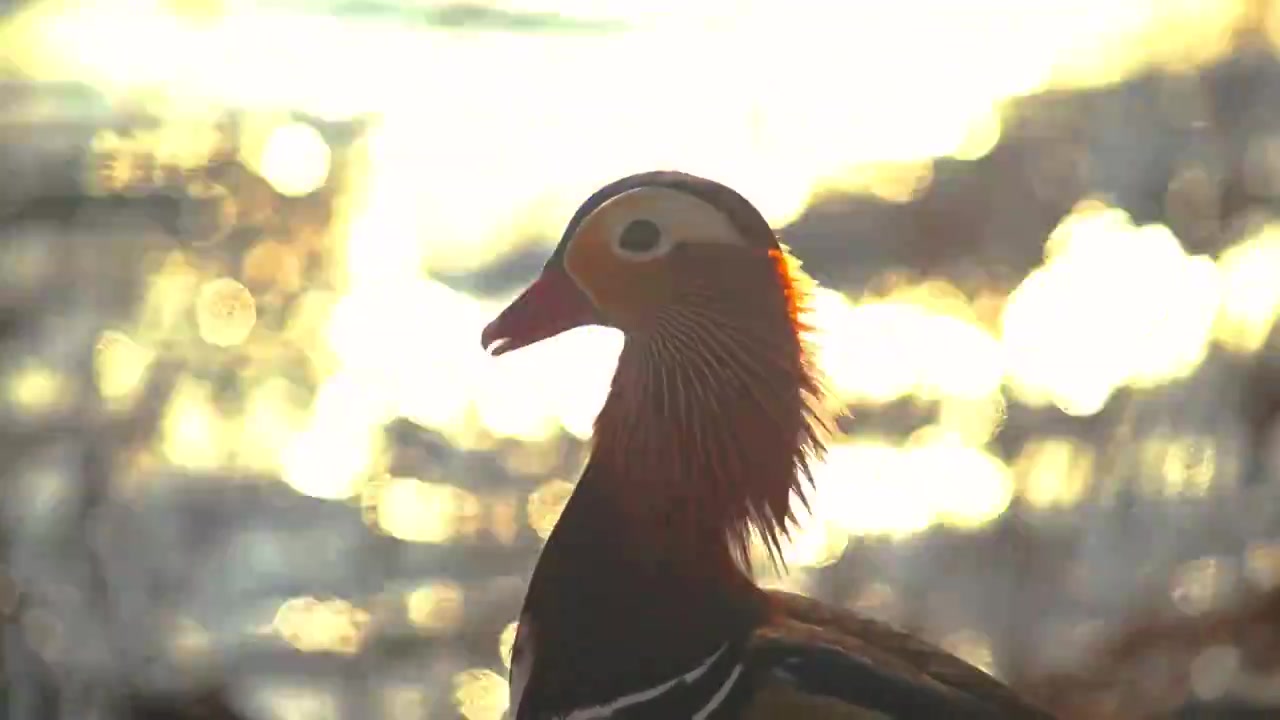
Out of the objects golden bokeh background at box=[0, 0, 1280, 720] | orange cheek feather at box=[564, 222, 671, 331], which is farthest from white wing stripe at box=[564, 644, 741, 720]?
golden bokeh background at box=[0, 0, 1280, 720]

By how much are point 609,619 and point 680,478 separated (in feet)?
0.40

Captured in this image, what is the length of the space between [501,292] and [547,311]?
393mm

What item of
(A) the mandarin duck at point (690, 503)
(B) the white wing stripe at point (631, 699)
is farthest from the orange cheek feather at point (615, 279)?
(B) the white wing stripe at point (631, 699)

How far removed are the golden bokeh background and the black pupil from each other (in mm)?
360

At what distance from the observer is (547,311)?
2.95 ft

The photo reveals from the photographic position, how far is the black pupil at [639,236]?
0.88m

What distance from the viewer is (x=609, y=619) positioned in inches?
36.1

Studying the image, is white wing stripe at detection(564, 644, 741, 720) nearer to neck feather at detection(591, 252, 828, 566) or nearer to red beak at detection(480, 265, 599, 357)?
neck feather at detection(591, 252, 828, 566)

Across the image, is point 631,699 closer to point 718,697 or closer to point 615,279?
point 718,697

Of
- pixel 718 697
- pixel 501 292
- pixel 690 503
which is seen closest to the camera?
pixel 718 697

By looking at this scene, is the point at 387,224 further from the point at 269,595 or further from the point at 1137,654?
the point at 1137,654

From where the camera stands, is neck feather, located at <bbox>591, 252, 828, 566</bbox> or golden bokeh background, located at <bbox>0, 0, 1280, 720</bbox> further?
golden bokeh background, located at <bbox>0, 0, 1280, 720</bbox>

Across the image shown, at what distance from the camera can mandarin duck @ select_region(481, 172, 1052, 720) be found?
88cm

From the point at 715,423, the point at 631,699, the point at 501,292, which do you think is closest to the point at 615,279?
the point at 715,423
